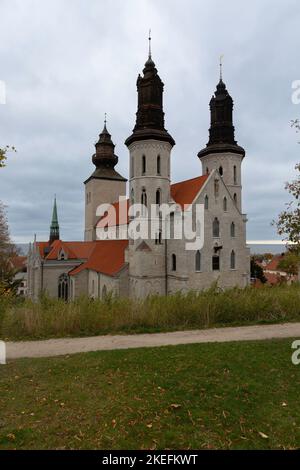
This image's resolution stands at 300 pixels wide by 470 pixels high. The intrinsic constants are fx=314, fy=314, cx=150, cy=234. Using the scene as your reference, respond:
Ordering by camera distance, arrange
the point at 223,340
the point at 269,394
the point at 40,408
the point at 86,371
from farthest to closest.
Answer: the point at 223,340 < the point at 86,371 < the point at 269,394 < the point at 40,408

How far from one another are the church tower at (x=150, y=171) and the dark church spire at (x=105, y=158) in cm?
1835

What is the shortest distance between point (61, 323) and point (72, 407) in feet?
17.3

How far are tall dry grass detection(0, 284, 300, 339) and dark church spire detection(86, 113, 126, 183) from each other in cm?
3685

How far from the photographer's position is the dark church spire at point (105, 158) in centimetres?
4666

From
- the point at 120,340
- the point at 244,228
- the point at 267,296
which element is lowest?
the point at 120,340

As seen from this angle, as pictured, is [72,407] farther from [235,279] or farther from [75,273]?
[75,273]

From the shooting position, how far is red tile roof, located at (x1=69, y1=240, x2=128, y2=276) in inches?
1215

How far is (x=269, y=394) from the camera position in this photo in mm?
5379

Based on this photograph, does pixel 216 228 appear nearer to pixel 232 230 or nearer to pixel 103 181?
pixel 232 230

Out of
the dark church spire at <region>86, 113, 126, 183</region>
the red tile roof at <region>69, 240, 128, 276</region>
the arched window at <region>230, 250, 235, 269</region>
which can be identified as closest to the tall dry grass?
the arched window at <region>230, 250, 235, 269</region>

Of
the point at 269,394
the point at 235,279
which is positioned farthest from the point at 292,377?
the point at 235,279

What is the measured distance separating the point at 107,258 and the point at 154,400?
1169 inches

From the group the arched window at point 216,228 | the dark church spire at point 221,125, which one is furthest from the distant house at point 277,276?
the dark church spire at point 221,125

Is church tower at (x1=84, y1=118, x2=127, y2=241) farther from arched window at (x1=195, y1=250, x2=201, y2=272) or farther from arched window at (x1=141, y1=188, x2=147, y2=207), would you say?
arched window at (x1=195, y1=250, x2=201, y2=272)
